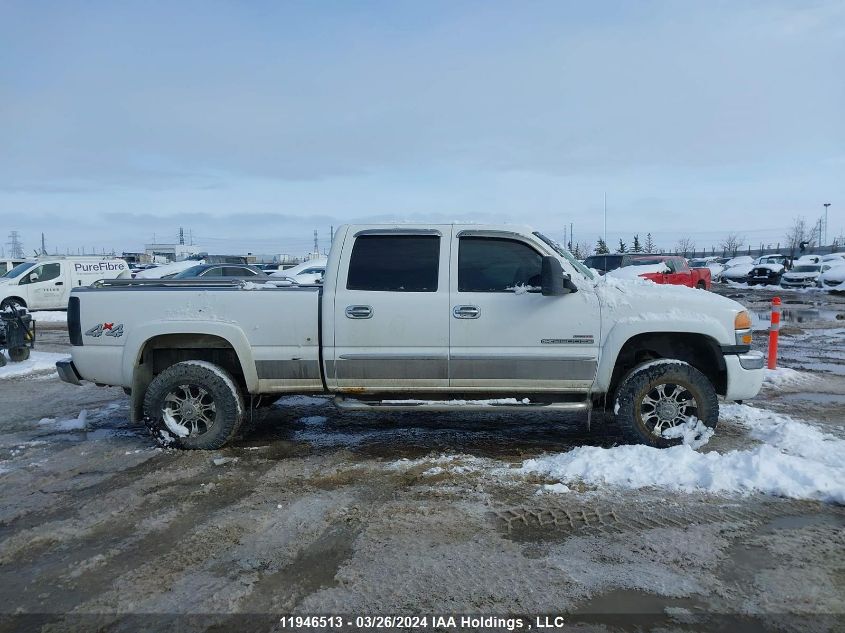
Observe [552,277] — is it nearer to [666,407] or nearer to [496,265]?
[496,265]

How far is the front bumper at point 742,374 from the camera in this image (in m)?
5.39

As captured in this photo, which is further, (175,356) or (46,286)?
(46,286)

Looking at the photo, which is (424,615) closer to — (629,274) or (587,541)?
(587,541)

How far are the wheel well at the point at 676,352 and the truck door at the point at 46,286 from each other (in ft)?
61.1

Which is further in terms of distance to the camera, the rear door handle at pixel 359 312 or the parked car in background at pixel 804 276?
Result: the parked car in background at pixel 804 276

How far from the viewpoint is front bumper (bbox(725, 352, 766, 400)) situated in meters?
5.39

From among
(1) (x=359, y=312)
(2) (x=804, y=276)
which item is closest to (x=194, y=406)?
(1) (x=359, y=312)

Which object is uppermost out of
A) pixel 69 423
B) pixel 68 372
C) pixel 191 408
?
pixel 68 372

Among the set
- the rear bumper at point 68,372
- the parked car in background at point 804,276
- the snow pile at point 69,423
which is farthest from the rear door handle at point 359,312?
the parked car in background at point 804,276

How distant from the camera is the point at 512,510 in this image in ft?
13.9

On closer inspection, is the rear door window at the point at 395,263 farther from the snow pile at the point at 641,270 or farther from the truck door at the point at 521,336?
the snow pile at the point at 641,270

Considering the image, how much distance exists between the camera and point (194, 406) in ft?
18.3

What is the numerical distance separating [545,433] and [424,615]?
339 cm

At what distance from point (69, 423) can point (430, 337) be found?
13.5ft
